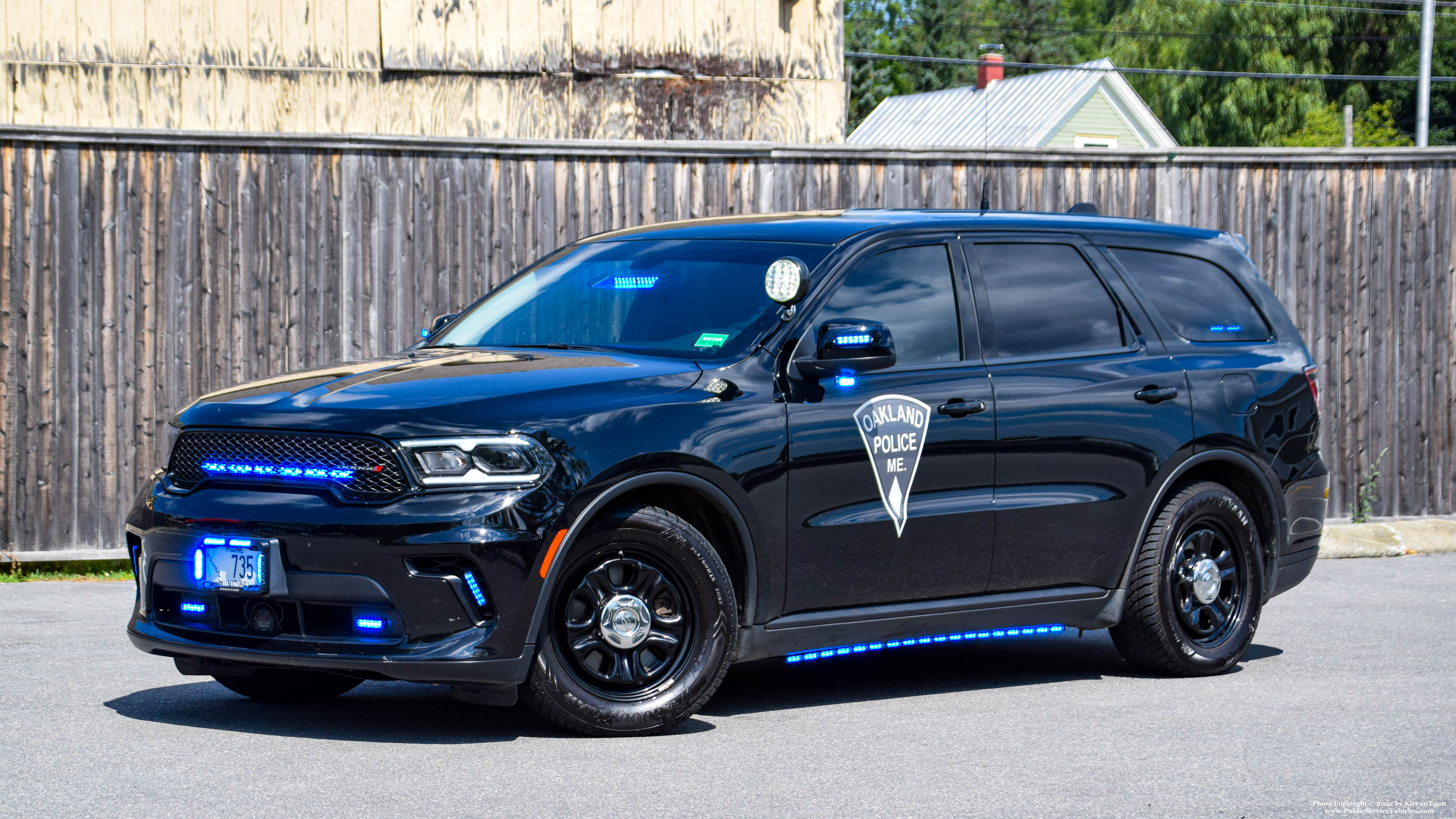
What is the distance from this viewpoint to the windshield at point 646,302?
6.27 meters

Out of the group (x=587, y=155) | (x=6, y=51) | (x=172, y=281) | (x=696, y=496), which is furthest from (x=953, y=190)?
(x=6, y=51)

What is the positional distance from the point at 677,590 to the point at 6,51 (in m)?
9.00

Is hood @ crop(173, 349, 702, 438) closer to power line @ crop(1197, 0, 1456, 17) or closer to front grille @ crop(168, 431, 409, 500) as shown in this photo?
front grille @ crop(168, 431, 409, 500)

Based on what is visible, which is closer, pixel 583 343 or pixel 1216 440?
pixel 583 343

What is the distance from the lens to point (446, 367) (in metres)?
5.97

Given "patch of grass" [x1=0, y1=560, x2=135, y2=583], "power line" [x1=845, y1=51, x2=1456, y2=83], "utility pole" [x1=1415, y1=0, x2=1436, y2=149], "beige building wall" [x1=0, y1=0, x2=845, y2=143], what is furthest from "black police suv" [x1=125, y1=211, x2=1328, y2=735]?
"power line" [x1=845, y1=51, x2=1456, y2=83]

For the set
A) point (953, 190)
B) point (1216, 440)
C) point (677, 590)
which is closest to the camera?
point (677, 590)

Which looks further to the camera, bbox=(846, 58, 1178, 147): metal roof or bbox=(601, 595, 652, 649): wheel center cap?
bbox=(846, 58, 1178, 147): metal roof

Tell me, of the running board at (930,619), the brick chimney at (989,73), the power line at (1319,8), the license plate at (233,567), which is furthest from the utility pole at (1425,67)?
the license plate at (233,567)

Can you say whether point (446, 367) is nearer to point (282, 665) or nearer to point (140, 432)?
point (282, 665)

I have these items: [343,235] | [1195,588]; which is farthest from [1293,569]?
[343,235]

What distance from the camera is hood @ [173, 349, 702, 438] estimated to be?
5.38 meters

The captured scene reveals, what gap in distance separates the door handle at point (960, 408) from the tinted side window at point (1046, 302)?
1.01ft

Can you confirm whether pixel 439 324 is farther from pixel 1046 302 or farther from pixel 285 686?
pixel 1046 302
